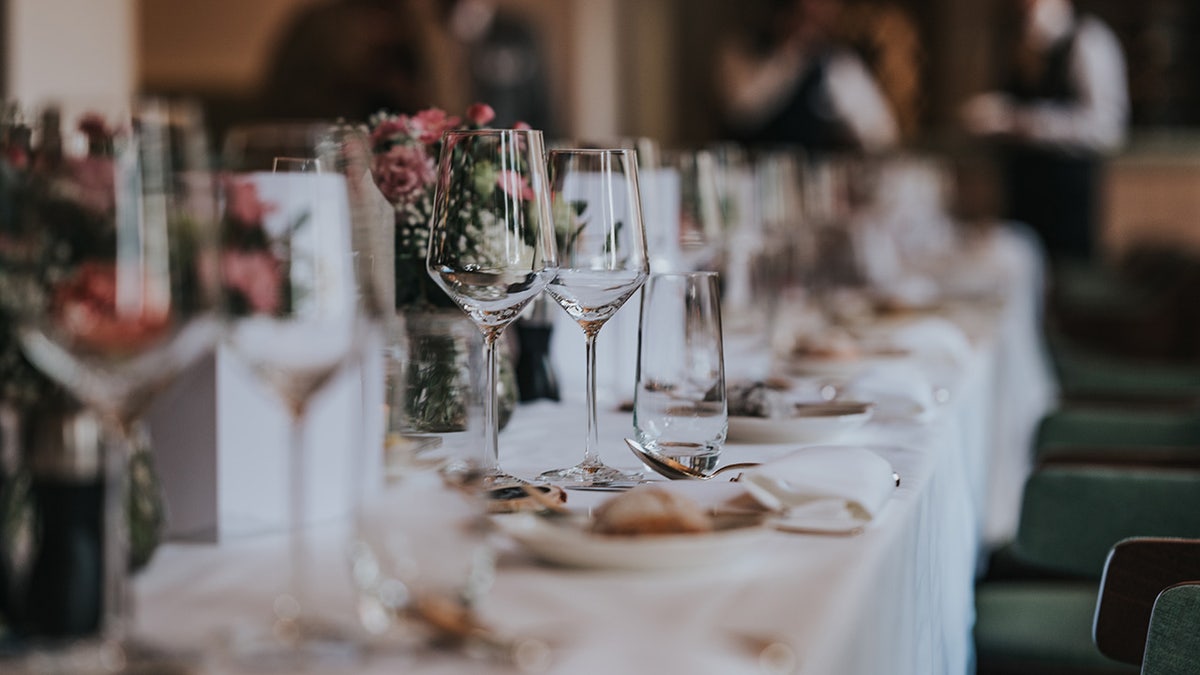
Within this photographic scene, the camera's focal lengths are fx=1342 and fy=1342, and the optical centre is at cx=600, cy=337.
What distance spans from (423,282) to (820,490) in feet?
1.71

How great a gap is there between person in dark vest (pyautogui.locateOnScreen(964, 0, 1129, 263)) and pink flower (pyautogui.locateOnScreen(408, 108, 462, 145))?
6176 mm

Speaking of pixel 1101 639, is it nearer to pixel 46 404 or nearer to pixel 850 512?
pixel 850 512

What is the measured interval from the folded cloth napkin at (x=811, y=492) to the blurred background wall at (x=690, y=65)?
6.97 m

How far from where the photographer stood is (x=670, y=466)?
112cm

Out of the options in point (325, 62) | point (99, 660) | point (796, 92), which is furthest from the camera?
point (325, 62)

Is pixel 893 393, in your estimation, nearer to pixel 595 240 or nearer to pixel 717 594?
pixel 595 240

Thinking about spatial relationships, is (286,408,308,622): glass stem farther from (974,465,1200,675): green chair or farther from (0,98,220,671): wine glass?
(974,465,1200,675): green chair

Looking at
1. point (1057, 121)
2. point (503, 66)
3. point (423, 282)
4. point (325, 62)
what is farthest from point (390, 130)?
point (325, 62)

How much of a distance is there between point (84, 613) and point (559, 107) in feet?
28.4

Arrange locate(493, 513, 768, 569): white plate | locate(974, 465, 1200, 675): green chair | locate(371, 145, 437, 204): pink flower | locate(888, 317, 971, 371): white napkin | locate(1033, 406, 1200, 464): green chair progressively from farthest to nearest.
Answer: locate(1033, 406, 1200, 464): green chair → locate(888, 317, 971, 371): white napkin → locate(974, 465, 1200, 675): green chair → locate(371, 145, 437, 204): pink flower → locate(493, 513, 768, 569): white plate

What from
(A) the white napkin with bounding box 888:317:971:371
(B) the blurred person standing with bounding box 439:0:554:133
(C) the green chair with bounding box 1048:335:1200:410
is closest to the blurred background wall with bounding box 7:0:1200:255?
(B) the blurred person standing with bounding box 439:0:554:133

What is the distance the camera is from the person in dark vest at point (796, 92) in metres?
5.88

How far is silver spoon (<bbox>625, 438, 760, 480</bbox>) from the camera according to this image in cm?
112

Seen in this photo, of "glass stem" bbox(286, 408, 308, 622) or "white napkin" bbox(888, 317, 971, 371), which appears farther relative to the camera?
"white napkin" bbox(888, 317, 971, 371)
